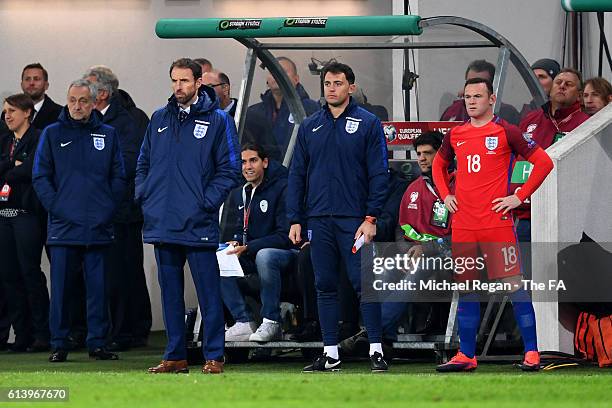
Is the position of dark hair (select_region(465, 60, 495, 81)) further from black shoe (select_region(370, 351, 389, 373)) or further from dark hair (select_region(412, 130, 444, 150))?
black shoe (select_region(370, 351, 389, 373))

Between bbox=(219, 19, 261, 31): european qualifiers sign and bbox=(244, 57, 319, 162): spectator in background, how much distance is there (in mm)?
1060

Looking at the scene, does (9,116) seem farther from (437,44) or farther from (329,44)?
(437,44)

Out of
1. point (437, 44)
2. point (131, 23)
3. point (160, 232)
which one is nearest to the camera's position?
point (160, 232)

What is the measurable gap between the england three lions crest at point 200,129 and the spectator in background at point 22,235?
3448 mm

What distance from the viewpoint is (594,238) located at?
11.2m

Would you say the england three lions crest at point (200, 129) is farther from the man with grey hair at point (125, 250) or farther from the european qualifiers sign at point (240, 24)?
the man with grey hair at point (125, 250)

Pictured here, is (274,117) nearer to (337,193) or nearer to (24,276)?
(337,193)

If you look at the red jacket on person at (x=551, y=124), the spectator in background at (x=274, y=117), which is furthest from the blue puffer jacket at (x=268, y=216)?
the red jacket on person at (x=551, y=124)

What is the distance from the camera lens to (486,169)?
1009cm

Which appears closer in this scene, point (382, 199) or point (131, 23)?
point (382, 199)

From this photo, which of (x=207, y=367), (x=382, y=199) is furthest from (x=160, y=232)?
(x=382, y=199)

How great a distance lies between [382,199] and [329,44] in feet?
7.25

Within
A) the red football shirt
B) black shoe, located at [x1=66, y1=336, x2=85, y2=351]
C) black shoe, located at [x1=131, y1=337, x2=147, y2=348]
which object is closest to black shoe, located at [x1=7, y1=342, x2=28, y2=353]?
black shoe, located at [x1=66, y1=336, x2=85, y2=351]

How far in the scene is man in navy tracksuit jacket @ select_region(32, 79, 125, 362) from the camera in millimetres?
12086
